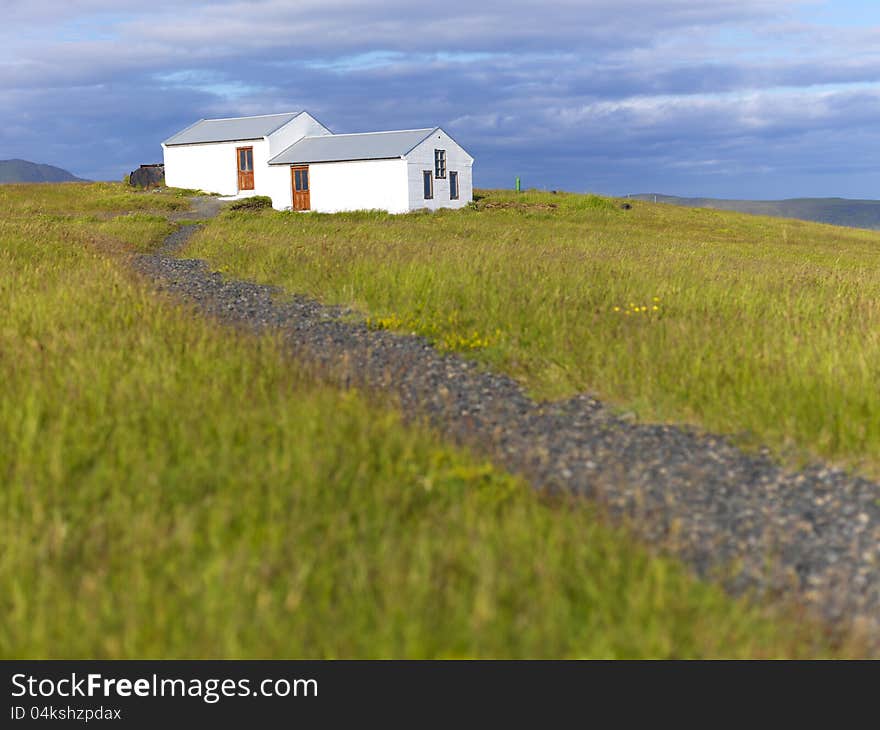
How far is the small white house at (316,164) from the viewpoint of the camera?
146 ft

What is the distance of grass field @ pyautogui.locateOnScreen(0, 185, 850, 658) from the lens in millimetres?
3910

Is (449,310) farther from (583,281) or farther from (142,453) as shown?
(142,453)

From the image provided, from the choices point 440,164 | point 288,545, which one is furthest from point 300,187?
point 288,545

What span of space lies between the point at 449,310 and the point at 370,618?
8.60m

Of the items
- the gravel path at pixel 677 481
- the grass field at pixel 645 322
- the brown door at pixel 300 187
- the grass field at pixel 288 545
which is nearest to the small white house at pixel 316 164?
the brown door at pixel 300 187

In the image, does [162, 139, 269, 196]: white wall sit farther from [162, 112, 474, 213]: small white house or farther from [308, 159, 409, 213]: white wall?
[308, 159, 409, 213]: white wall

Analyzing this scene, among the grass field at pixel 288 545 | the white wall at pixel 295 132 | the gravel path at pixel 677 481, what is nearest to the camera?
the grass field at pixel 288 545

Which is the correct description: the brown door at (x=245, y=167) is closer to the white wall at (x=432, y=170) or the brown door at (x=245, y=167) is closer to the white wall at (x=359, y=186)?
the white wall at (x=359, y=186)

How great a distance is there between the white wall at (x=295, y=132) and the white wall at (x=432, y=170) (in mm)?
8791

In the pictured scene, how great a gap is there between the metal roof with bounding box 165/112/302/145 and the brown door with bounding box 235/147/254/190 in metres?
0.80

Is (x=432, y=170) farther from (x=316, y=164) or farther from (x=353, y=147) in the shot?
(x=316, y=164)

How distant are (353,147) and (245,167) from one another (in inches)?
330

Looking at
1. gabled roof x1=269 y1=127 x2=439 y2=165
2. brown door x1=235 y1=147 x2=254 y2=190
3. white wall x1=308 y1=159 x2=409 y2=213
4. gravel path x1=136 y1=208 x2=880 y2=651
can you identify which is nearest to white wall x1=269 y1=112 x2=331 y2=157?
gabled roof x1=269 y1=127 x2=439 y2=165
